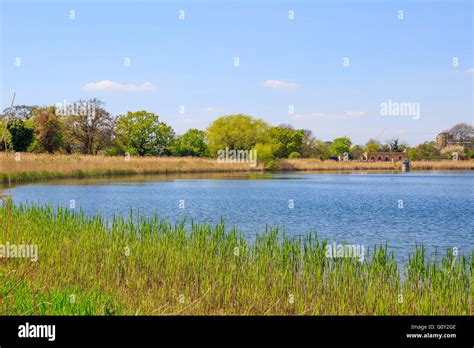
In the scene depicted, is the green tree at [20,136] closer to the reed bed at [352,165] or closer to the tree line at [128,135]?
the tree line at [128,135]

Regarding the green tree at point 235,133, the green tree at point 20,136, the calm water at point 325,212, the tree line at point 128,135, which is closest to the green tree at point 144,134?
the tree line at point 128,135

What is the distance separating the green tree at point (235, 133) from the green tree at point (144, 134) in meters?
9.79

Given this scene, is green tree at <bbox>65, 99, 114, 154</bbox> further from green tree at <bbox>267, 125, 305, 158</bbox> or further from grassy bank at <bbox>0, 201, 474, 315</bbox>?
grassy bank at <bbox>0, 201, 474, 315</bbox>

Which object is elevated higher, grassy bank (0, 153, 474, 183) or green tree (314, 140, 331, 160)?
green tree (314, 140, 331, 160)

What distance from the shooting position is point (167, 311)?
840cm

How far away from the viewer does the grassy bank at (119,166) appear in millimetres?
42094

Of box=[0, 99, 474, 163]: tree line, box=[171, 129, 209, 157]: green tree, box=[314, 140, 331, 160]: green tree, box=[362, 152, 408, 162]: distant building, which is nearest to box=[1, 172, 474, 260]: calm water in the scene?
box=[0, 99, 474, 163]: tree line

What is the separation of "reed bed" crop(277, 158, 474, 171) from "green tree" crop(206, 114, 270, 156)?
26.0 ft

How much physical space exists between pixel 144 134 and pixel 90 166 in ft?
123

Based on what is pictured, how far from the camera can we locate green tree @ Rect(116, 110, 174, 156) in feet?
290
